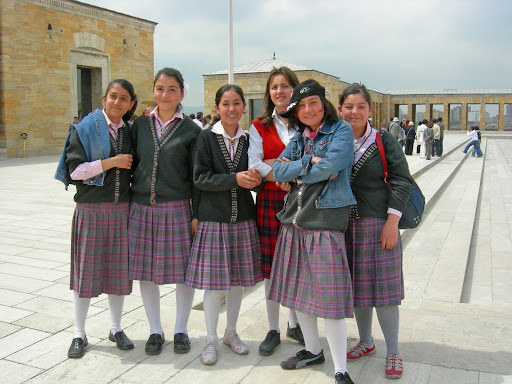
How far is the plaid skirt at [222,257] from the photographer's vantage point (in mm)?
3053

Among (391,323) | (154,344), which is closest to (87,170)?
(154,344)

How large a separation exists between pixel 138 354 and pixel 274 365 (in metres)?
0.94

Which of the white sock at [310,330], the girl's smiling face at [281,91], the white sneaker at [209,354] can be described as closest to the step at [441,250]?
the white sock at [310,330]

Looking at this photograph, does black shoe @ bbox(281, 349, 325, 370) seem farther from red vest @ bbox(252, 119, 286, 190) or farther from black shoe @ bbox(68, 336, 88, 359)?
black shoe @ bbox(68, 336, 88, 359)

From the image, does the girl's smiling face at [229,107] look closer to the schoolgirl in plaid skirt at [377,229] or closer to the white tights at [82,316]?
the schoolgirl in plaid skirt at [377,229]

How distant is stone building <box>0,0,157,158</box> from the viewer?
1723 centimetres

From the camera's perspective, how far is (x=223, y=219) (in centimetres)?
310

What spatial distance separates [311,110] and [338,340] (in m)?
1.36

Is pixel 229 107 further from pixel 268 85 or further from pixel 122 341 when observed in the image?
Result: pixel 122 341

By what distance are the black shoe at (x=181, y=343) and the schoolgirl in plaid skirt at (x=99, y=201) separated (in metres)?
0.33

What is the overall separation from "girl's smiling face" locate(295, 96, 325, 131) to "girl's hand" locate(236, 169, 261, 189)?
471mm

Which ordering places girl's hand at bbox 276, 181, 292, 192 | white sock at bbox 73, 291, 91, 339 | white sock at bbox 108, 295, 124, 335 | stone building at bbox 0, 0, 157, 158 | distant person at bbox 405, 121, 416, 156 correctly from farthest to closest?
distant person at bbox 405, 121, 416, 156 < stone building at bbox 0, 0, 157, 158 < white sock at bbox 108, 295, 124, 335 < white sock at bbox 73, 291, 91, 339 < girl's hand at bbox 276, 181, 292, 192

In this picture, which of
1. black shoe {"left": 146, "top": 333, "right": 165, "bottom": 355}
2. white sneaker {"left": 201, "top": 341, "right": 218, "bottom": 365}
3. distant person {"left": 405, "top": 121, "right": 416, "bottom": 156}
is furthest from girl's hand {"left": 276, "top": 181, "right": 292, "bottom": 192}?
distant person {"left": 405, "top": 121, "right": 416, "bottom": 156}

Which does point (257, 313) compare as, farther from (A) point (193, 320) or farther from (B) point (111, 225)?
(B) point (111, 225)
